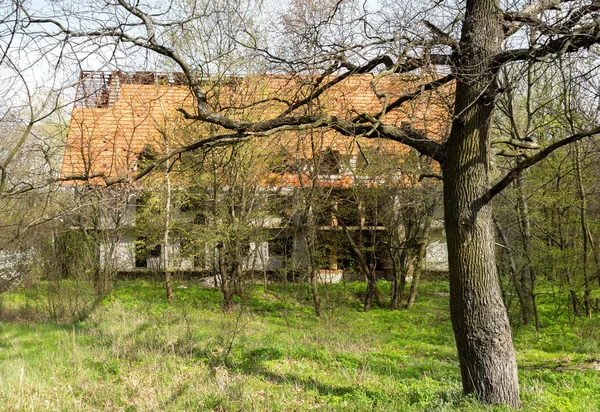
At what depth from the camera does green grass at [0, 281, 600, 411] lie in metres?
6.06

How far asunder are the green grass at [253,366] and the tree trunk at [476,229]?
400 millimetres

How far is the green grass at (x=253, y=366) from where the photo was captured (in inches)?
239

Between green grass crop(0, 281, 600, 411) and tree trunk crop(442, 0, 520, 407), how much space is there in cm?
40

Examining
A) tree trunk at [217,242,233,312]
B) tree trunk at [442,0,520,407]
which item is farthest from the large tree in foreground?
tree trunk at [217,242,233,312]

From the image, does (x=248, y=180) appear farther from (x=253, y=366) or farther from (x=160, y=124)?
(x=253, y=366)

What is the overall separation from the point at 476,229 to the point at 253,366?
13.1ft

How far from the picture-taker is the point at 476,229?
566cm

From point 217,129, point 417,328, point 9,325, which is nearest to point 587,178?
point 417,328

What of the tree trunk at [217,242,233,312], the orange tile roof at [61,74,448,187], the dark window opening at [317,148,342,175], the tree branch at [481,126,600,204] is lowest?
the tree trunk at [217,242,233,312]

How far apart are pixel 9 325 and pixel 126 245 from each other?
28.7ft

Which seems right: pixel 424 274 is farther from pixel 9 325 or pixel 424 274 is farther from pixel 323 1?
pixel 9 325

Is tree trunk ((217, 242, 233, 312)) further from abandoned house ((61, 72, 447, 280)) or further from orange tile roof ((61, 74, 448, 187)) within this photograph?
orange tile roof ((61, 74, 448, 187))

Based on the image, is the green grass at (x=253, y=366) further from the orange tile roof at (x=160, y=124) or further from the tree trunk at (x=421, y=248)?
the orange tile roof at (x=160, y=124)

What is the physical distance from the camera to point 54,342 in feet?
29.2
